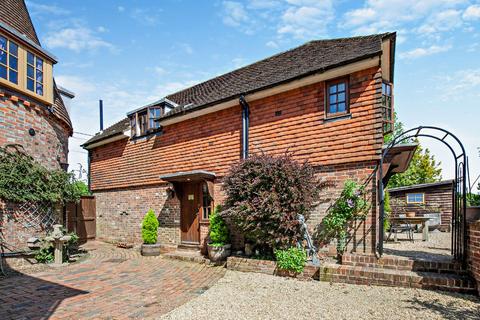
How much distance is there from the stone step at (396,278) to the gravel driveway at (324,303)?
151mm

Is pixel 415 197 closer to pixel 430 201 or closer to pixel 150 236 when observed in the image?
pixel 430 201

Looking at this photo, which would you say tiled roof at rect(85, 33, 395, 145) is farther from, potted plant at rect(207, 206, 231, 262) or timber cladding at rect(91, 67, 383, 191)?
potted plant at rect(207, 206, 231, 262)

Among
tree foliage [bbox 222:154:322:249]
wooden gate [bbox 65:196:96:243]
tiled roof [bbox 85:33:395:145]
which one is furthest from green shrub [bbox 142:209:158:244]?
wooden gate [bbox 65:196:96:243]

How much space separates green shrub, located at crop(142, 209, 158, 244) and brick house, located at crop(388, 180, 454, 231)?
14.7 meters

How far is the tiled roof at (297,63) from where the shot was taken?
7.22 meters

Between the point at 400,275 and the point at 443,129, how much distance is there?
3275 mm

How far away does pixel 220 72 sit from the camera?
1434 centimetres

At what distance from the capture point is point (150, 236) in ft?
34.0

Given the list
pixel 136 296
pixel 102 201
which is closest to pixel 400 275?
pixel 136 296

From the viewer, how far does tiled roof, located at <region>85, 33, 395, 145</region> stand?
7.22 m

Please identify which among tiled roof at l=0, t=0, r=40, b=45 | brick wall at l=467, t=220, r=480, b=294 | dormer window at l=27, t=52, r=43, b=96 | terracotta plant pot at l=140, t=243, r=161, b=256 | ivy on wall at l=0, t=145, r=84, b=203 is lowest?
terracotta plant pot at l=140, t=243, r=161, b=256

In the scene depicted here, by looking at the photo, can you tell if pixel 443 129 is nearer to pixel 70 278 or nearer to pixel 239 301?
pixel 239 301

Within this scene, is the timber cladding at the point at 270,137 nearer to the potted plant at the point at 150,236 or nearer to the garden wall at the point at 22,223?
the potted plant at the point at 150,236

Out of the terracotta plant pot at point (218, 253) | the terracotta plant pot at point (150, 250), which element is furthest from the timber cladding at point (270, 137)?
the terracotta plant pot at point (150, 250)
